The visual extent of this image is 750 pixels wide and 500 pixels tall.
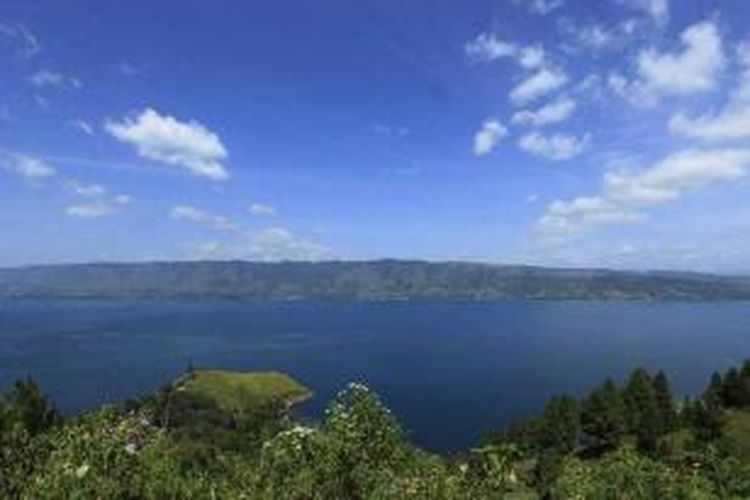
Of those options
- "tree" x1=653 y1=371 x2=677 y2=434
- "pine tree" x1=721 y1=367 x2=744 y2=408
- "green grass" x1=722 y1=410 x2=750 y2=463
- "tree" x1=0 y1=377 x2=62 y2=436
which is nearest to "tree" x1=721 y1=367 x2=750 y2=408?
"pine tree" x1=721 y1=367 x2=744 y2=408

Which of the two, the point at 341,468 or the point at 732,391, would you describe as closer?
the point at 341,468

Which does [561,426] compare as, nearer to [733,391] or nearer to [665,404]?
[665,404]

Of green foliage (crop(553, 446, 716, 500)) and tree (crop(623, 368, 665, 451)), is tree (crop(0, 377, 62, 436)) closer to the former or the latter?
tree (crop(623, 368, 665, 451))

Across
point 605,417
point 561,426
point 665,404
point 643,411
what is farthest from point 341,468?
point 665,404

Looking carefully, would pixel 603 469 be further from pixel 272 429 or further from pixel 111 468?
pixel 272 429

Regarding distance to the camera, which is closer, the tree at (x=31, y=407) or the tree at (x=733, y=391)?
the tree at (x=31, y=407)

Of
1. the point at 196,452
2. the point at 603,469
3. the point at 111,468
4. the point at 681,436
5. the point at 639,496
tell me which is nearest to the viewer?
the point at 111,468

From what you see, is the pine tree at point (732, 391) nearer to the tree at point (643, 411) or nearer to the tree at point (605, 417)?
the tree at point (643, 411)

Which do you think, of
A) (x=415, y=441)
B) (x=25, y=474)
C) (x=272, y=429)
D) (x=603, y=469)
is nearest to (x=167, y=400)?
(x=272, y=429)

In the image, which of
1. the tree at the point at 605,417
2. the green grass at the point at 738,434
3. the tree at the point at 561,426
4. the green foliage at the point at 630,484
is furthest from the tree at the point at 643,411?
the green foliage at the point at 630,484
